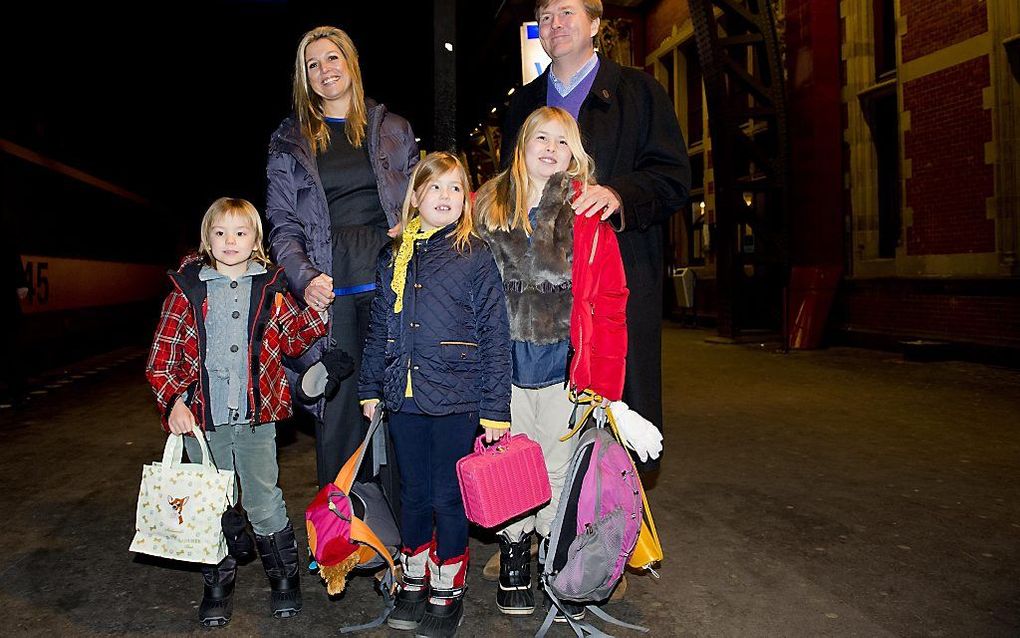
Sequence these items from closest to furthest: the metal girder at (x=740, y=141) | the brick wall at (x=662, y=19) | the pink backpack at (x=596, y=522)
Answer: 1. the pink backpack at (x=596, y=522)
2. the metal girder at (x=740, y=141)
3. the brick wall at (x=662, y=19)

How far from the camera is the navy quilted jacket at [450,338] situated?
2742 millimetres

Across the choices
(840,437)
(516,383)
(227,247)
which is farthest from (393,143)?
(840,437)

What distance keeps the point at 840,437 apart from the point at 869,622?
10.6 ft

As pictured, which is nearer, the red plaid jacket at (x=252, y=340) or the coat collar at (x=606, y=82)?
the red plaid jacket at (x=252, y=340)

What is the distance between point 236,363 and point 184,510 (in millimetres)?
572

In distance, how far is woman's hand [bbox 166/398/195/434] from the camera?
2818 mm

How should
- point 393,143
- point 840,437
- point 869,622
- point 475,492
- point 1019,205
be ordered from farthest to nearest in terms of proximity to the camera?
point 1019,205 < point 840,437 < point 393,143 < point 869,622 < point 475,492

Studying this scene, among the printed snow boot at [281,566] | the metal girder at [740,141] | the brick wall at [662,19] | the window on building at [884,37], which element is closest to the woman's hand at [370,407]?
the printed snow boot at [281,566]

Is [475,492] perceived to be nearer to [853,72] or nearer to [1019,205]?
[1019,205]

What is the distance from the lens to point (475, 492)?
2580mm

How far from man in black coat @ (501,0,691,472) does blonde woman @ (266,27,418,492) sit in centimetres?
77

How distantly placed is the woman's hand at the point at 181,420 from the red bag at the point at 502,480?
1030mm

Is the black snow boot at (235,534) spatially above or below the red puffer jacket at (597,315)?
below

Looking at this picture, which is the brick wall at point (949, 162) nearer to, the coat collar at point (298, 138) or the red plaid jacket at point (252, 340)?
the coat collar at point (298, 138)
